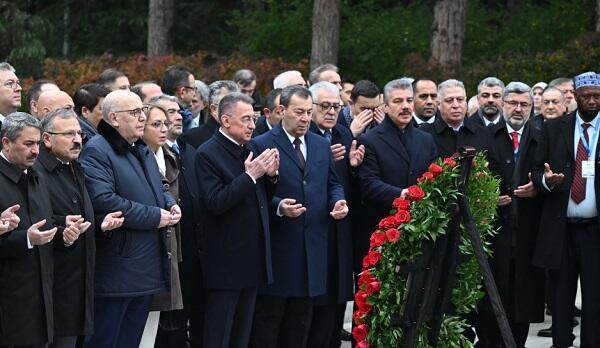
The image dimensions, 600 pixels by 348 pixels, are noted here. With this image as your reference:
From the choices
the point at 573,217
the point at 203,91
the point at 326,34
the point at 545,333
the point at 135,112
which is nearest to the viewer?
the point at 135,112

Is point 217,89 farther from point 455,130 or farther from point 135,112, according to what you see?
point 135,112

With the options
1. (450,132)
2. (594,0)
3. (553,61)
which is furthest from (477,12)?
(450,132)

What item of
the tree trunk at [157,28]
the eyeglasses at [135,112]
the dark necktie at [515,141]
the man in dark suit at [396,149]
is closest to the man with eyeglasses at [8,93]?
the eyeglasses at [135,112]

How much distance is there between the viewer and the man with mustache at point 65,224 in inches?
304

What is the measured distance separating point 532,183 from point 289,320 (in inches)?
92.7

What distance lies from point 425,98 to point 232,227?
286cm

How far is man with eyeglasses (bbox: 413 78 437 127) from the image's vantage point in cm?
1096

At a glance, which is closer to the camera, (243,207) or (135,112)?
(135,112)

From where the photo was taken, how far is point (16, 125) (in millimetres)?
7379

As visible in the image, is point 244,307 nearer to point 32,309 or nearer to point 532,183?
point 32,309

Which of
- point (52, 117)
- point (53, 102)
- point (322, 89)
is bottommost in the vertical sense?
point (52, 117)

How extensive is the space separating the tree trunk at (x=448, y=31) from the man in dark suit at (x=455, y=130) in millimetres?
12682

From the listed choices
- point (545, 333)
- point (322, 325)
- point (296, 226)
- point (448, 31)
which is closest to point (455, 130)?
point (296, 226)

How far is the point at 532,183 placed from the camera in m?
10.2
